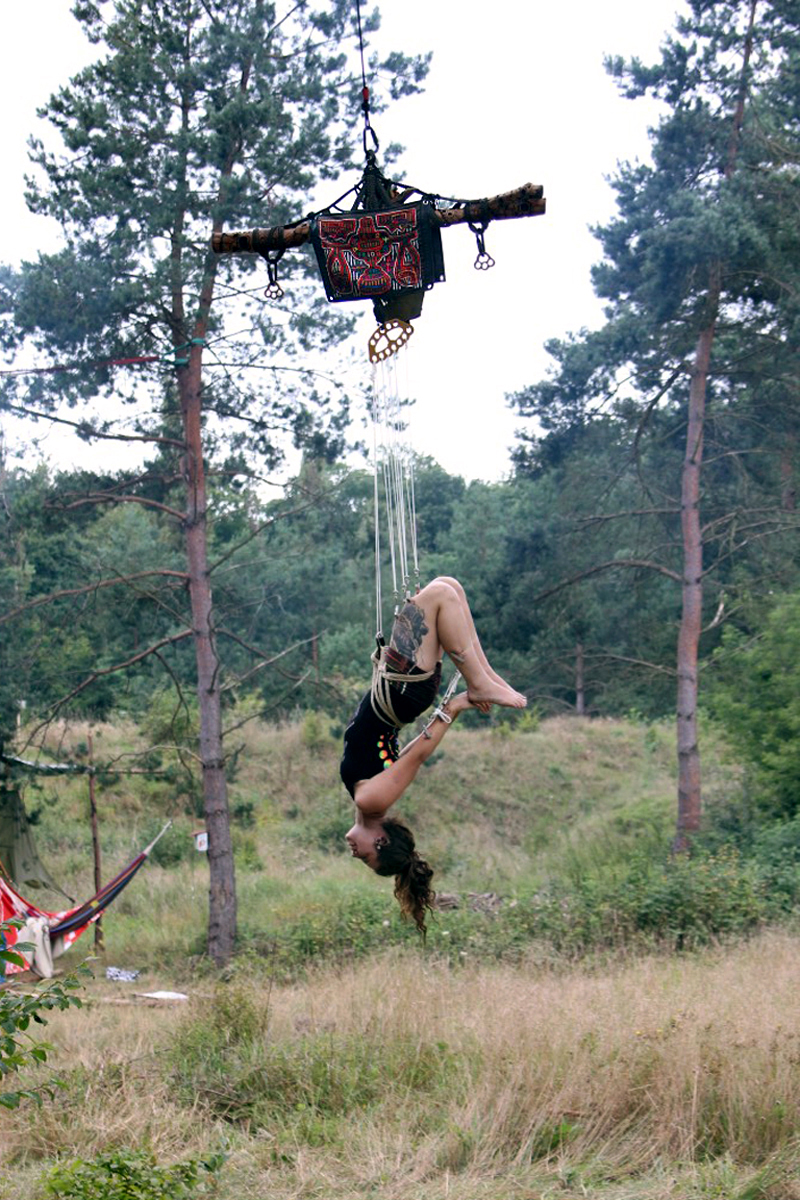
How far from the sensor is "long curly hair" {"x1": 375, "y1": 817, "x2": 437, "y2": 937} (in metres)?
5.20

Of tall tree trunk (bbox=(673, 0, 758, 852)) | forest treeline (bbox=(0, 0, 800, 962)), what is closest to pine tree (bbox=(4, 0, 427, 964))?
forest treeline (bbox=(0, 0, 800, 962))

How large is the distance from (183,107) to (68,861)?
1058 cm

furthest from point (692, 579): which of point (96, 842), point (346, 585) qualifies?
point (346, 585)

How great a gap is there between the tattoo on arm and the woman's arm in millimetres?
261

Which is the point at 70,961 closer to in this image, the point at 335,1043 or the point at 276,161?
the point at 335,1043

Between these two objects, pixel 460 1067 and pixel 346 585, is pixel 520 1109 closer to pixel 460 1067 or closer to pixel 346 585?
pixel 460 1067

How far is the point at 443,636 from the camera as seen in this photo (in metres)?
4.82

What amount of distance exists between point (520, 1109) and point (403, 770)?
2.61 m

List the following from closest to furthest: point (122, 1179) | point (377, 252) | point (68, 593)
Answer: point (377, 252)
point (122, 1179)
point (68, 593)

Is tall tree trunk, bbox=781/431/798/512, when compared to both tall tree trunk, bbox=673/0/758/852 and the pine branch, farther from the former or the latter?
the pine branch

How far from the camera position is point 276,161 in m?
12.4

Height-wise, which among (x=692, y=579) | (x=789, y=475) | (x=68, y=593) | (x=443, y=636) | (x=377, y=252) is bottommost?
(x=443, y=636)

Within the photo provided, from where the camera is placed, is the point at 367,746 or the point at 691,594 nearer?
the point at 367,746

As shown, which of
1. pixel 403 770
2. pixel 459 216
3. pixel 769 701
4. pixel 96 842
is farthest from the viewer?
pixel 769 701
